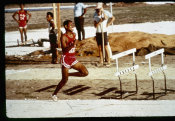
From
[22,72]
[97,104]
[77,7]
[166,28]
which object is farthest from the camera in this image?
[166,28]

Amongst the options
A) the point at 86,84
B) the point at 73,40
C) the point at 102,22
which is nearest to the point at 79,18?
the point at 102,22

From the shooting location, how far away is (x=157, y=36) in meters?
13.3

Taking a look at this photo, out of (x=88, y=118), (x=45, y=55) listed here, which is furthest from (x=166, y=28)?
(x=88, y=118)

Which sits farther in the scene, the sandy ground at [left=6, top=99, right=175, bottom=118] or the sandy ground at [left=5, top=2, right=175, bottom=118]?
the sandy ground at [left=5, top=2, right=175, bottom=118]

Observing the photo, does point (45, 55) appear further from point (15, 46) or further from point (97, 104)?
point (97, 104)

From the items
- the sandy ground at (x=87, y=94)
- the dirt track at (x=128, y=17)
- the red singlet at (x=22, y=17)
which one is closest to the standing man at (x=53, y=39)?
the sandy ground at (x=87, y=94)

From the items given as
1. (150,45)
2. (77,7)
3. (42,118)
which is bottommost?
(42,118)

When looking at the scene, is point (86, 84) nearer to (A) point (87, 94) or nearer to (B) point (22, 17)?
(A) point (87, 94)

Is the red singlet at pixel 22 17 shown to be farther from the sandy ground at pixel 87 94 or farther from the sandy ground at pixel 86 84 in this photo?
the sandy ground at pixel 86 84

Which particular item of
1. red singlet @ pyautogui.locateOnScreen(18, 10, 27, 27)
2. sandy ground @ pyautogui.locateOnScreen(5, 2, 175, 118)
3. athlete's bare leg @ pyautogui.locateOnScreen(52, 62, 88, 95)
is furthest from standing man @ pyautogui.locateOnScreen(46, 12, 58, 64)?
red singlet @ pyautogui.locateOnScreen(18, 10, 27, 27)

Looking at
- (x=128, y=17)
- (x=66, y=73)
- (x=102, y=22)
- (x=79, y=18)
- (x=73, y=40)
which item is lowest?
(x=66, y=73)

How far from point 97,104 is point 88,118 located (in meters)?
0.78

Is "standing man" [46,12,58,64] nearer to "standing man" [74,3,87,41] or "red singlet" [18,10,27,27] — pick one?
"standing man" [74,3,87,41]

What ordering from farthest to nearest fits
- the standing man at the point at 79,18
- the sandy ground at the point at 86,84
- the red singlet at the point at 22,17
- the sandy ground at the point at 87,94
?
the red singlet at the point at 22,17
the standing man at the point at 79,18
the sandy ground at the point at 86,84
the sandy ground at the point at 87,94
